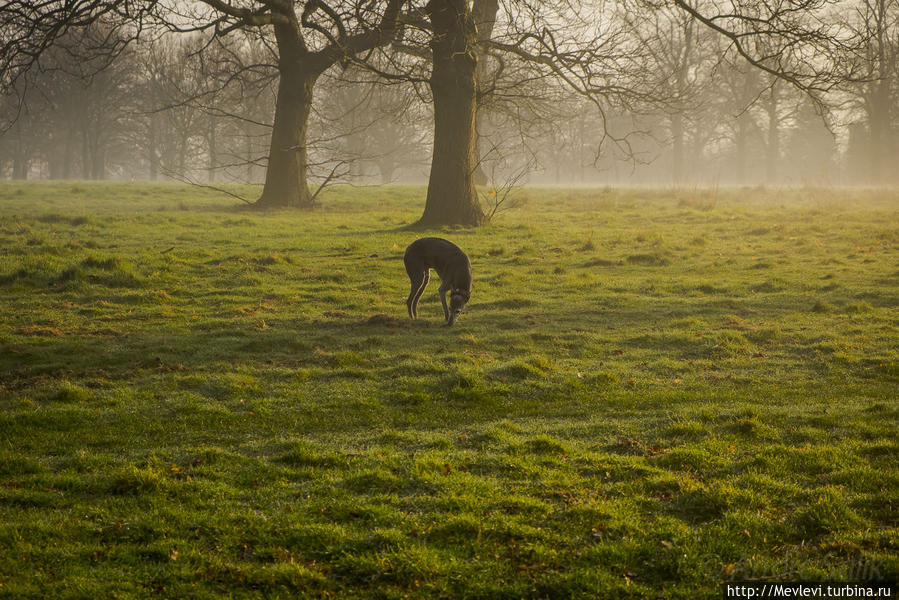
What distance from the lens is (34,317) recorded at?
439 inches

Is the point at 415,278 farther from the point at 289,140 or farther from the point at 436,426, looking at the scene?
the point at 289,140

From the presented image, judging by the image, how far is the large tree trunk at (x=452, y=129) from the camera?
20.4 meters

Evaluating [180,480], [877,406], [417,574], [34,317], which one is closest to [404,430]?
[180,480]

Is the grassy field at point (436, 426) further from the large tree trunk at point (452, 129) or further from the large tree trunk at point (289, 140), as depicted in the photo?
the large tree trunk at point (289, 140)

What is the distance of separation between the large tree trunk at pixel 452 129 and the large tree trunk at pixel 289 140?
7.10 metres

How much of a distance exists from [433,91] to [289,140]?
756cm

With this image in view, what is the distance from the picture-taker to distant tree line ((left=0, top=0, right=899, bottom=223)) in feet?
58.5

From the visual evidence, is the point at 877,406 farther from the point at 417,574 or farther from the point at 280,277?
the point at 280,277

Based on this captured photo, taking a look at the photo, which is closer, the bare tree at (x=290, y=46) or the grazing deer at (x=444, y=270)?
the grazing deer at (x=444, y=270)

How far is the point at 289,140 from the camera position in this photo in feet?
86.3

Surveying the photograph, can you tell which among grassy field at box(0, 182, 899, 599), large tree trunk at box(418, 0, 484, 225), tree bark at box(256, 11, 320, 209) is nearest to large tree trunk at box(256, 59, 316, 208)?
tree bark at box(256, 11, 320, 209)

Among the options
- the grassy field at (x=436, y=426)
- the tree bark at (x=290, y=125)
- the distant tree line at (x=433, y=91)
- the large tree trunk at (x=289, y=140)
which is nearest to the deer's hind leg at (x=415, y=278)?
the grassy field at (x=436, y=426)

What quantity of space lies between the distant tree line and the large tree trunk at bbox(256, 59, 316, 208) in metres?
0.07

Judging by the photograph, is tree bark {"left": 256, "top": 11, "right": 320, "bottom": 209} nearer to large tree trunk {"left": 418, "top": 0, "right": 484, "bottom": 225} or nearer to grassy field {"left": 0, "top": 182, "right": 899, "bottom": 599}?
large tree trunk {"left": 418, "top": 0, "right": 484, "bottom": 225}
